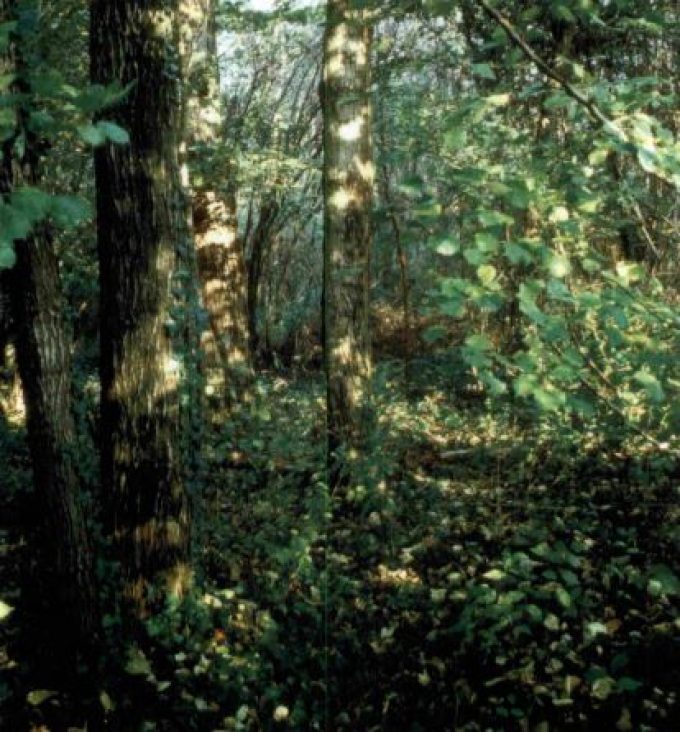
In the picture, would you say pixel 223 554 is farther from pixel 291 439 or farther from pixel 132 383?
pixel 291 439

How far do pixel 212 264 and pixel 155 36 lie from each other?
210 inches

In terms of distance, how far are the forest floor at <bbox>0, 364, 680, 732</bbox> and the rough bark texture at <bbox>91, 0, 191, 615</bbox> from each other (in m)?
0.55

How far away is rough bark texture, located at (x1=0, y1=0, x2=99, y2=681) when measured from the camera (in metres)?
3.74

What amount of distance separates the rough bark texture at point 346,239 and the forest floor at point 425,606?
0.44 m

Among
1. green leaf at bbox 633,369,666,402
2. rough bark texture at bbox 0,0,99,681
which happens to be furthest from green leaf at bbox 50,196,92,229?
rough bark texture at bbox 0,0,99,681

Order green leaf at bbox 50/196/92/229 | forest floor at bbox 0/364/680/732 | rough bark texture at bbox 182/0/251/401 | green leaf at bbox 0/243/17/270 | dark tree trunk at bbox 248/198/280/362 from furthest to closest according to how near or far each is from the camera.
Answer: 1. dark tree trunk at bbox 248/198/280/362
2. rough bark texture at bbox 182/0/251/401
3. forest floor at bbox 0/364/680/732
4. green leaf at bbox 50/196/92/229
5. green leaf at bbox 0/243/17/270

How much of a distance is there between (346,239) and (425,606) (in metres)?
3.49

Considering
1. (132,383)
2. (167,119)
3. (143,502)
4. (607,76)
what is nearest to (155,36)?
(167,119)

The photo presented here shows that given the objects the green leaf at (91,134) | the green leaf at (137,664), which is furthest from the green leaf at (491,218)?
the green leaf at (137,664)

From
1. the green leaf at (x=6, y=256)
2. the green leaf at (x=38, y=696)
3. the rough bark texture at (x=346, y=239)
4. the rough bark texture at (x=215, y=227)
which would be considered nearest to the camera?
the green leaf at (x=6, y=256)

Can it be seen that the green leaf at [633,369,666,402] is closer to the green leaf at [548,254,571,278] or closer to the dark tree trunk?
the green leaf at [548,254,571,278]

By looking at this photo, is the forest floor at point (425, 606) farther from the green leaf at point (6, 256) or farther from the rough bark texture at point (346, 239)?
the green leaf at point (6, 256)

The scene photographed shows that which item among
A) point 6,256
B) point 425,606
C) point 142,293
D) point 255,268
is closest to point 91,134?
point 6,256

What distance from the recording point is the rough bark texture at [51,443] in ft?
12.3
